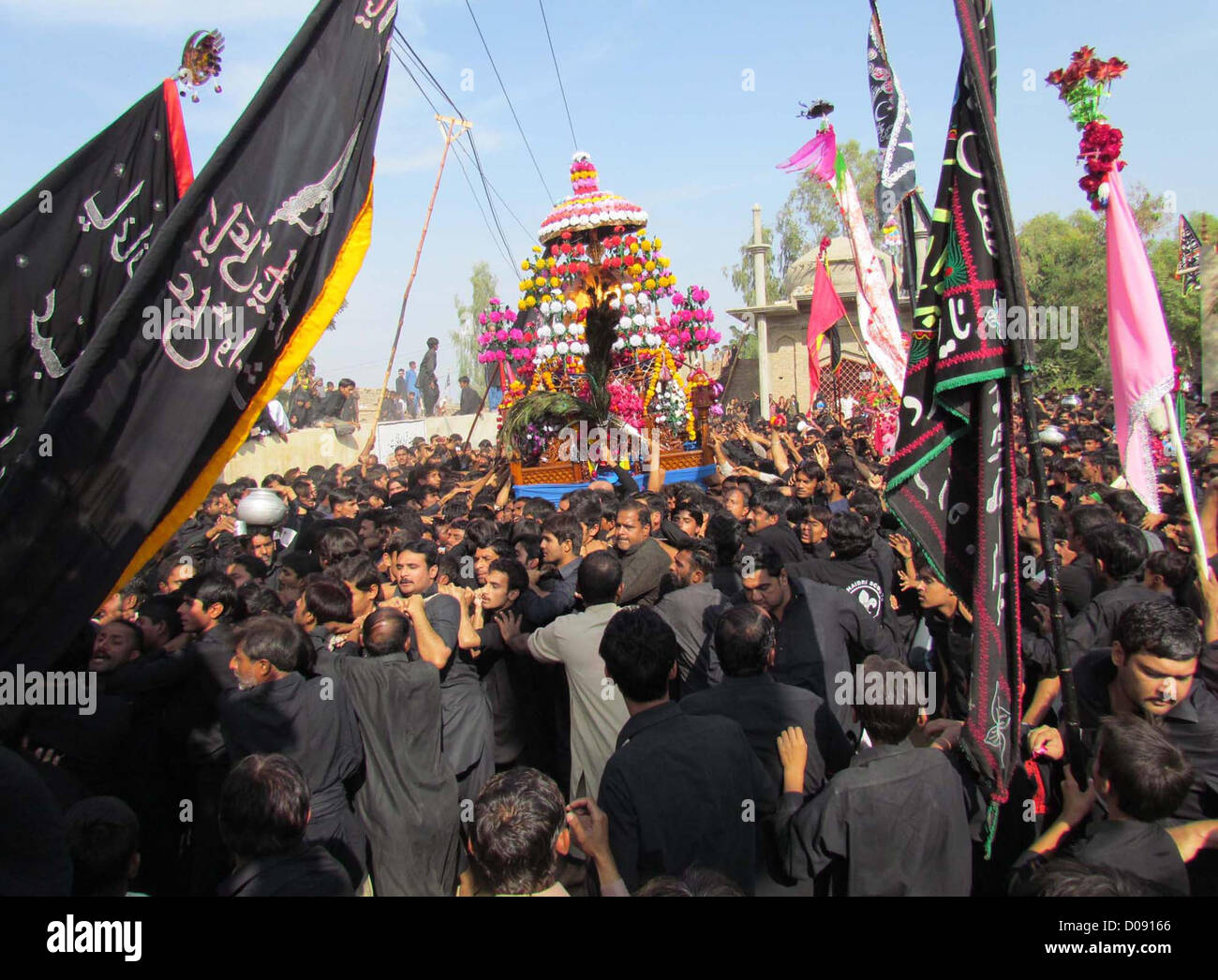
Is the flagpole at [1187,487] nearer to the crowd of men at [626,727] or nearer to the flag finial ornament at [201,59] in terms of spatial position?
the crowd of men at [626,727]

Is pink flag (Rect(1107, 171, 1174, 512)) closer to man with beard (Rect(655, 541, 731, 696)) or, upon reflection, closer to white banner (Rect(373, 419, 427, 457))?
man with beard (Rect(655, 541, 731, 696))

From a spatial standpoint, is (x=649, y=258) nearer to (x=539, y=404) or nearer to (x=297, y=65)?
(x=539, y=404)

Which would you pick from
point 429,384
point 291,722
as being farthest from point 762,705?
point 429,384

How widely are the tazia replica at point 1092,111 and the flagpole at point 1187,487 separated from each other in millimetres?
853

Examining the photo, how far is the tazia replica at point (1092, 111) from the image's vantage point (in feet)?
10.1

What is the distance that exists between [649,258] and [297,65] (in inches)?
389

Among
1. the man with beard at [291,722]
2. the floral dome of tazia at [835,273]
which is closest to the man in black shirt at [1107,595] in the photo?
the man with beard at [291,722]

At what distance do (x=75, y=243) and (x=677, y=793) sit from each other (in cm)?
270

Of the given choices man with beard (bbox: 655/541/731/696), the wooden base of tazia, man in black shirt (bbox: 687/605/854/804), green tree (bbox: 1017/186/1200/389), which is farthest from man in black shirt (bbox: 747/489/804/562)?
green tree (bbox: 1017/186/1200/389)

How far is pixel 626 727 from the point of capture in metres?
3.07

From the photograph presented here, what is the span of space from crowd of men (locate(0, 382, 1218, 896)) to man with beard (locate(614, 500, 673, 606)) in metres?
0.02

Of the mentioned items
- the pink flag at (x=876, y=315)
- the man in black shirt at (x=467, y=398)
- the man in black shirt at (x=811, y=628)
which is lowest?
the man in black shirt at (x=811, y=628)

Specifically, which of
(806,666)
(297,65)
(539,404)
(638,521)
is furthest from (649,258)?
(297,65)

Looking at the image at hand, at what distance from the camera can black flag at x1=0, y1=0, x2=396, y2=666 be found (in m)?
2.17
